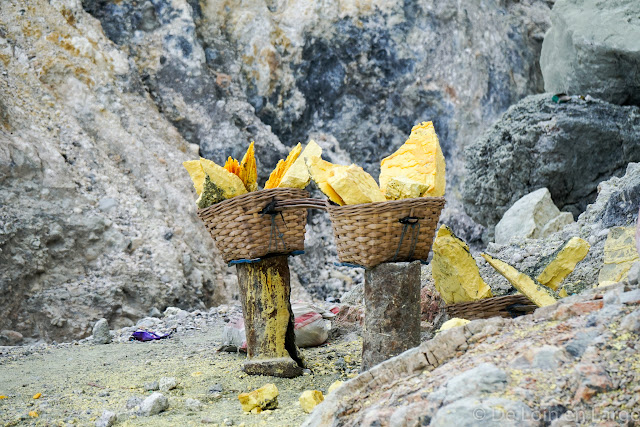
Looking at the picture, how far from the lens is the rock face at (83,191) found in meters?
5.73

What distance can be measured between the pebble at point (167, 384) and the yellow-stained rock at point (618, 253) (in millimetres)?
2169

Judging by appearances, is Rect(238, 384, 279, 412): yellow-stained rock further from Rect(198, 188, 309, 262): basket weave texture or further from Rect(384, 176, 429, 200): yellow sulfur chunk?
Rect(384, 176, 429, 200): yellow sulfur chunk

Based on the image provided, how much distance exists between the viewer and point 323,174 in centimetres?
297

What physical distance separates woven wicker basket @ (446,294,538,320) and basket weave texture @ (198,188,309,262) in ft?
3.08

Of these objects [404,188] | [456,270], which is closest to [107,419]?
[404,188]

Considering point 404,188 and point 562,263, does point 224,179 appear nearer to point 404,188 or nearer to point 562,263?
point 404,188

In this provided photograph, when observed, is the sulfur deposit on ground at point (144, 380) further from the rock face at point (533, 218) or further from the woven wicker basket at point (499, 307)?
the rock face at point (533, 218)

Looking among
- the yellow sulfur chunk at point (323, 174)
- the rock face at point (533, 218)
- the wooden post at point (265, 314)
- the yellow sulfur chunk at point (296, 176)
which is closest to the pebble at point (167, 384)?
the wooden post at point (265, 314)

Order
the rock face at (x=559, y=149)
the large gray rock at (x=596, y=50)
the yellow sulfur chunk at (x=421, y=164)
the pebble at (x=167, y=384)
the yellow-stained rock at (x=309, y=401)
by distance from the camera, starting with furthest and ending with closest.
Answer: the rock face at (x=559, y=149) → the large gray rock at (x=596, y=50) → the pebble at (x=167, y=384) → the yellow sulfur chunk at (x=421, y=164) → the yellow-stained rock at (x=309, y=401)

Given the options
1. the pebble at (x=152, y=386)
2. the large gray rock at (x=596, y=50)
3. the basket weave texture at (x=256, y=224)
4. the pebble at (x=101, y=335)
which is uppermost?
the large gray rock at (x=596, y=50)

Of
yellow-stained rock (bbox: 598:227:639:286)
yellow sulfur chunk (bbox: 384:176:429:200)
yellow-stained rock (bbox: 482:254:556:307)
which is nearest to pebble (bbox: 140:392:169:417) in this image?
yellow sulfur chunk (bbox: 384:176:429:200)

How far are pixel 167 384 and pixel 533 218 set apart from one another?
3926 mm

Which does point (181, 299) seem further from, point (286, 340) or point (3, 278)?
point (286, 340)

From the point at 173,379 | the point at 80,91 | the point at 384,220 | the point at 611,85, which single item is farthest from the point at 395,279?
the point at 80,91
